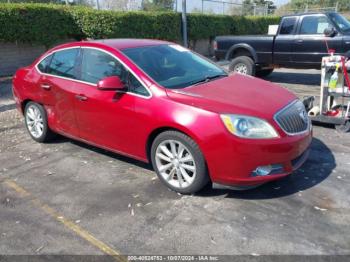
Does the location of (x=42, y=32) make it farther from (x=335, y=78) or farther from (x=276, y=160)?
(x=276, y=160)

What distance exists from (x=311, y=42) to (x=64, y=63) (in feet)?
22.5

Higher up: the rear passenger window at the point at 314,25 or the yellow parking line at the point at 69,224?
the rear passenger window at the point at 314,25

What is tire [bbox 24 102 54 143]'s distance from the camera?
231 inches

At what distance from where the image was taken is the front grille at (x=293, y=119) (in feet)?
13.0

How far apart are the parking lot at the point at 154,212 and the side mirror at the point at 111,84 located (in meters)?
1.10

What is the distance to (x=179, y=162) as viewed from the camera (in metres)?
4.15

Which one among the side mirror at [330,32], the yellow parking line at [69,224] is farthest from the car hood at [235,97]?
the side mirror at [330,32]

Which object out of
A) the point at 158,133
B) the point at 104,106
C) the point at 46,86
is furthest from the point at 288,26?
the point at 158,133

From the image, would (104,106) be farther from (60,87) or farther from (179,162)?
(179,162)

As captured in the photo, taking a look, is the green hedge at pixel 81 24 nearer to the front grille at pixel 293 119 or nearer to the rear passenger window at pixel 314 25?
the rear passenger window at pixel 314 25

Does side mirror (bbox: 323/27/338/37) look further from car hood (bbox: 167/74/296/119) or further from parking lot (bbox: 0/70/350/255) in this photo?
car hood (bbox: 167/74/296/119)

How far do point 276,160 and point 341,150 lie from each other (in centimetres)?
203

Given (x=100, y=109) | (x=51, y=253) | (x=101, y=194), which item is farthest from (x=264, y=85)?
(x=51, y=253)

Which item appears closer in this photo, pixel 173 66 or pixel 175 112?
pixel 175 112
